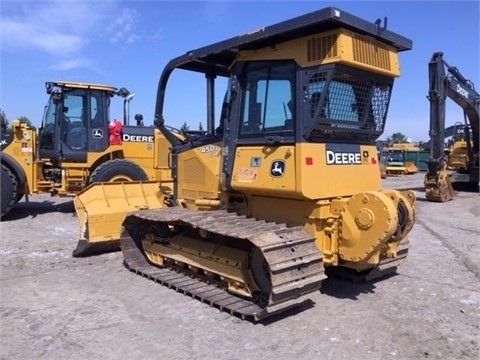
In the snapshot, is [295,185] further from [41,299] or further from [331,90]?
[41,299]

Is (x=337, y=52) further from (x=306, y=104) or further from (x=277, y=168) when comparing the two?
(x=277, y=168)

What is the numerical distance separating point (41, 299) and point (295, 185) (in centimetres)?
305

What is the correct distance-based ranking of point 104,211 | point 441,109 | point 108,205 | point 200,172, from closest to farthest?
1. point 200,172
2. point 104,211
3. point 108,205
4. point 441,109

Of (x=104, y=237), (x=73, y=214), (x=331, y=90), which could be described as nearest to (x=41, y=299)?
(x=104, y=237)

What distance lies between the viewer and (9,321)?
178 inches

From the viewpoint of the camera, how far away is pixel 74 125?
1152 cm

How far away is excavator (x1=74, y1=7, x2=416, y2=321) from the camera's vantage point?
461 cm

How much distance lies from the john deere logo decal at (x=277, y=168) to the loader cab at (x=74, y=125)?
762 centimetres

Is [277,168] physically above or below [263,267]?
above

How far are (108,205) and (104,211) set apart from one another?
0.74ft

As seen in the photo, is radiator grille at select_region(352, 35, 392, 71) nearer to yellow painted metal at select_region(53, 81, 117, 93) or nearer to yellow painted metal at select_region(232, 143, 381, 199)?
yellow painted metal at select_region(232, 143, 381, 199)

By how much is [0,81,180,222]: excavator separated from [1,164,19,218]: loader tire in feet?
0.92

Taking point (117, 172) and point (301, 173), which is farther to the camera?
point (117, 172)

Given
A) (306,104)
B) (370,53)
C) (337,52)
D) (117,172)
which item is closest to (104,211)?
(306,104)
